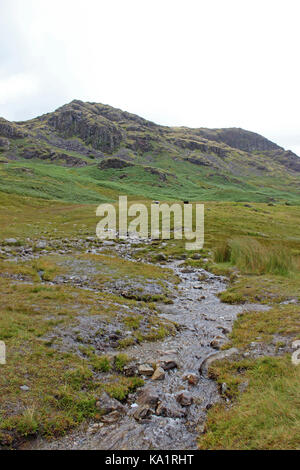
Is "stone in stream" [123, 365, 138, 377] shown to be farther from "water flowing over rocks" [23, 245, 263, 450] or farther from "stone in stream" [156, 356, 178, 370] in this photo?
"stone in stream" [156, 356, 178, 370]

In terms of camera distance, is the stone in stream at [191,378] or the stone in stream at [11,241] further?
the stone in stream at [11,241]

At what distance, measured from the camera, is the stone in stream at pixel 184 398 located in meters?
8.52

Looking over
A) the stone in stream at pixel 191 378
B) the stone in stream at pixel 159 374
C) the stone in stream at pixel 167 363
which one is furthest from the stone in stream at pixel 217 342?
the stone in stream at pixel 159 374

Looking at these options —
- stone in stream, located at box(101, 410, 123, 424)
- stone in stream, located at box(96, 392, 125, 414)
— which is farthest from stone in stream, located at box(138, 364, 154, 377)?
stone in stream, located at box(101, 410, 123, 424)

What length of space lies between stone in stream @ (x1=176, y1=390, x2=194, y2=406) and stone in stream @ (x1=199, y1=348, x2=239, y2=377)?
154cm

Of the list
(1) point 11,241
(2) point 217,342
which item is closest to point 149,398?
(2) point 217,342

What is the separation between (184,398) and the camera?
8633mm

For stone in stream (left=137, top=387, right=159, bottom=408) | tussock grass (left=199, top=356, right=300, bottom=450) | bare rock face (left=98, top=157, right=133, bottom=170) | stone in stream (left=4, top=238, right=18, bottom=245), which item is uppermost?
bare rock face (left=98, top=157, right=133, bottom=170)

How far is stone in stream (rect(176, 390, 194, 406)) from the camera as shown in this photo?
8.52 metres

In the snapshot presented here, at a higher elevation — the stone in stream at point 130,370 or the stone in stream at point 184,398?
the stone in stream at point 130,370

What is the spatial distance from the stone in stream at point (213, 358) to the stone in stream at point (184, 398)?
5.06 ft

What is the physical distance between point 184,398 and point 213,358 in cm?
269

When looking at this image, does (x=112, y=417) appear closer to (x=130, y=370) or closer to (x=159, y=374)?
(x=130, y=370)

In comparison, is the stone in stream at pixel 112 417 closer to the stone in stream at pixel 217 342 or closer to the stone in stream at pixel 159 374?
the stone in stream at pixel 159 374
